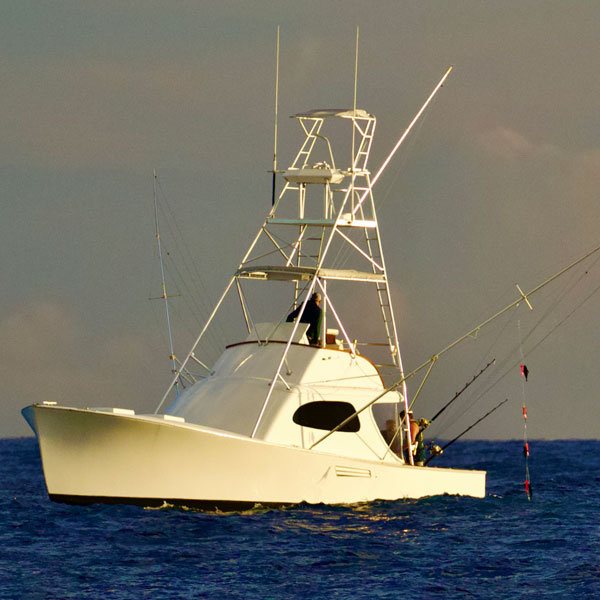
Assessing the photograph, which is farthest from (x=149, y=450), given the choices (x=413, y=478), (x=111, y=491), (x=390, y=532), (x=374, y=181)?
(x=374, y=181)

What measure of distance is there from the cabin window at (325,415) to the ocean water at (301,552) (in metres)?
1.55

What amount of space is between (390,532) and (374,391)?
3.83 meters

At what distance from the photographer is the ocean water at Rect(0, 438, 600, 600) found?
703 inches

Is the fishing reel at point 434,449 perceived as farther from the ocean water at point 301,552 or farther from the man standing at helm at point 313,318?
the man standing at helm at point 313,318

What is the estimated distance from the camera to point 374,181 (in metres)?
27.1

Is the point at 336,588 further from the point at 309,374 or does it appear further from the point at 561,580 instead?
the point at 309,374

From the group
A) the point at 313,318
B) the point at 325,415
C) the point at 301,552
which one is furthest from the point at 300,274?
the point at 301,552

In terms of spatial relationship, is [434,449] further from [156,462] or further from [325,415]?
[156,462]

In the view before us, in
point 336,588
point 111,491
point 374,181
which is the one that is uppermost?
point 374,181

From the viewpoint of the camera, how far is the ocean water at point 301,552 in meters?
17.9

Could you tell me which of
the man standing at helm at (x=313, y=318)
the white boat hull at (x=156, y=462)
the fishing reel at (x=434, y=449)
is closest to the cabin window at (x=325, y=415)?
the white boat hull at (x=156, y=462)

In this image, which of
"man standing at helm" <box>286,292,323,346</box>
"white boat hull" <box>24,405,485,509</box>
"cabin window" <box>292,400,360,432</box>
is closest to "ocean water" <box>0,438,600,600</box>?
"white boat hull" <box>24,405,485,509</box>

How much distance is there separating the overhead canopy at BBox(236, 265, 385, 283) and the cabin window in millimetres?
2503

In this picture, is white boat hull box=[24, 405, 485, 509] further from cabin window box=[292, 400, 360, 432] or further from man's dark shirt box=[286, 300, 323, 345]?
man's dark shirt box=[286, 300, 323, 345]
